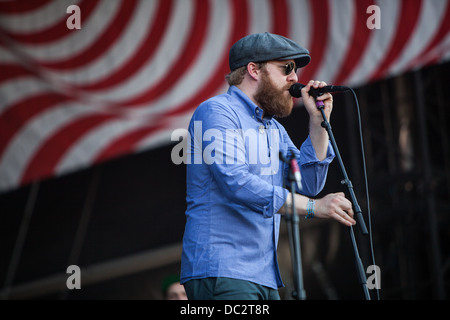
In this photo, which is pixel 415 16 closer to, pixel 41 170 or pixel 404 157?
pixel 404 157

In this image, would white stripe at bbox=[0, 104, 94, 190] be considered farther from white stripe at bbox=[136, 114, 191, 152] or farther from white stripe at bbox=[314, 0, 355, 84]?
white stripe at bbox=[314, 0, 355, 84]

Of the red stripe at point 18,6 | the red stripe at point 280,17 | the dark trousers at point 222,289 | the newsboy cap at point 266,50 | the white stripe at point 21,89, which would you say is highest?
the red stripe at point 18,6

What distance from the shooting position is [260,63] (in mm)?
2715

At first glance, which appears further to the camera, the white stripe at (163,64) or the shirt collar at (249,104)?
the white stripe at (163,64)

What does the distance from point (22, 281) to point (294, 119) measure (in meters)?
4.55

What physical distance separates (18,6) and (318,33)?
10.1ft

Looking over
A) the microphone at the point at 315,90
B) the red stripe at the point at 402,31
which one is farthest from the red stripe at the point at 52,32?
the microphone at the point at 315,90

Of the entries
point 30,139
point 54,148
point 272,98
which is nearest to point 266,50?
point 272,98

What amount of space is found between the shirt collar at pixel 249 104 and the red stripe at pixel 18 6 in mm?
4171

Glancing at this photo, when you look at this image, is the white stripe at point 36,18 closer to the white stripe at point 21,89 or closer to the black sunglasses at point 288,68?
the white stripe at point 21,89

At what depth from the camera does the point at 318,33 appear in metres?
5.62

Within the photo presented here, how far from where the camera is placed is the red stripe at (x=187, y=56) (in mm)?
5973

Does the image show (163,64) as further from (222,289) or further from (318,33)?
(222,289)
